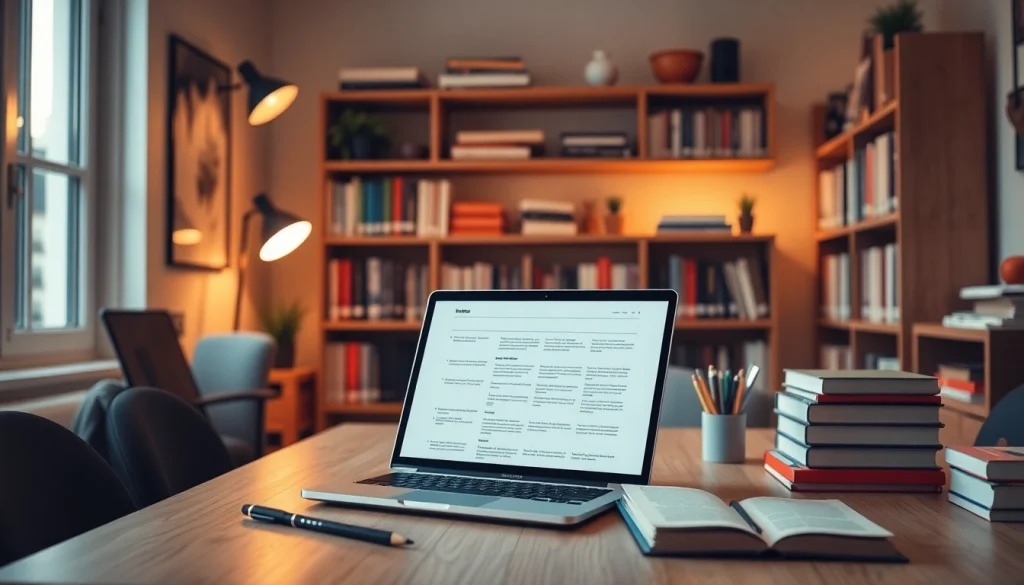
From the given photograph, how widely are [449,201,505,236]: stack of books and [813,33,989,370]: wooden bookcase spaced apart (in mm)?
1699

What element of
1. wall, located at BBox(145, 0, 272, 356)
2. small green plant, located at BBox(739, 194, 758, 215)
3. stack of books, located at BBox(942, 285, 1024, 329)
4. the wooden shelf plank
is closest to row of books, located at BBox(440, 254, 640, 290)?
the wooden shelf plank

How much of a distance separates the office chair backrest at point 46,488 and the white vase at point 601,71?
320 cm

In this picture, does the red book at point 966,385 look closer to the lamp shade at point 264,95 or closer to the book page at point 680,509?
the book page at point 680,509

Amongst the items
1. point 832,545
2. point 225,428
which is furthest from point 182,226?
point 832,545

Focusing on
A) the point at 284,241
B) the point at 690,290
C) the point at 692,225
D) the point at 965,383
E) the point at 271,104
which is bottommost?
the point at 965,383

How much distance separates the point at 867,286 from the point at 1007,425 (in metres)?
2.00

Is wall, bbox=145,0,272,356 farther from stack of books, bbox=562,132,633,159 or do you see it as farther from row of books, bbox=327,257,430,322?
stack of books, bbox=562,132,633,159

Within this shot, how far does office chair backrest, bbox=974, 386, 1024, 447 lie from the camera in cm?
158

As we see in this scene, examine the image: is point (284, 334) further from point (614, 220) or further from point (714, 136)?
point (714, 136)

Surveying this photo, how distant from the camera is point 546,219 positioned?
13.5ft

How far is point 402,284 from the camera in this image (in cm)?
416

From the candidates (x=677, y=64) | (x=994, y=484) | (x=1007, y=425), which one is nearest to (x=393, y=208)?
(x=677, y=64)

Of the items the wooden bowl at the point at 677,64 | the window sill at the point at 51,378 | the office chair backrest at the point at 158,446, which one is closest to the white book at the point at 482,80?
the wooden bowl at the point at 677,64

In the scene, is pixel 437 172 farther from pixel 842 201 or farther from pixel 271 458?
pixel 271 458
